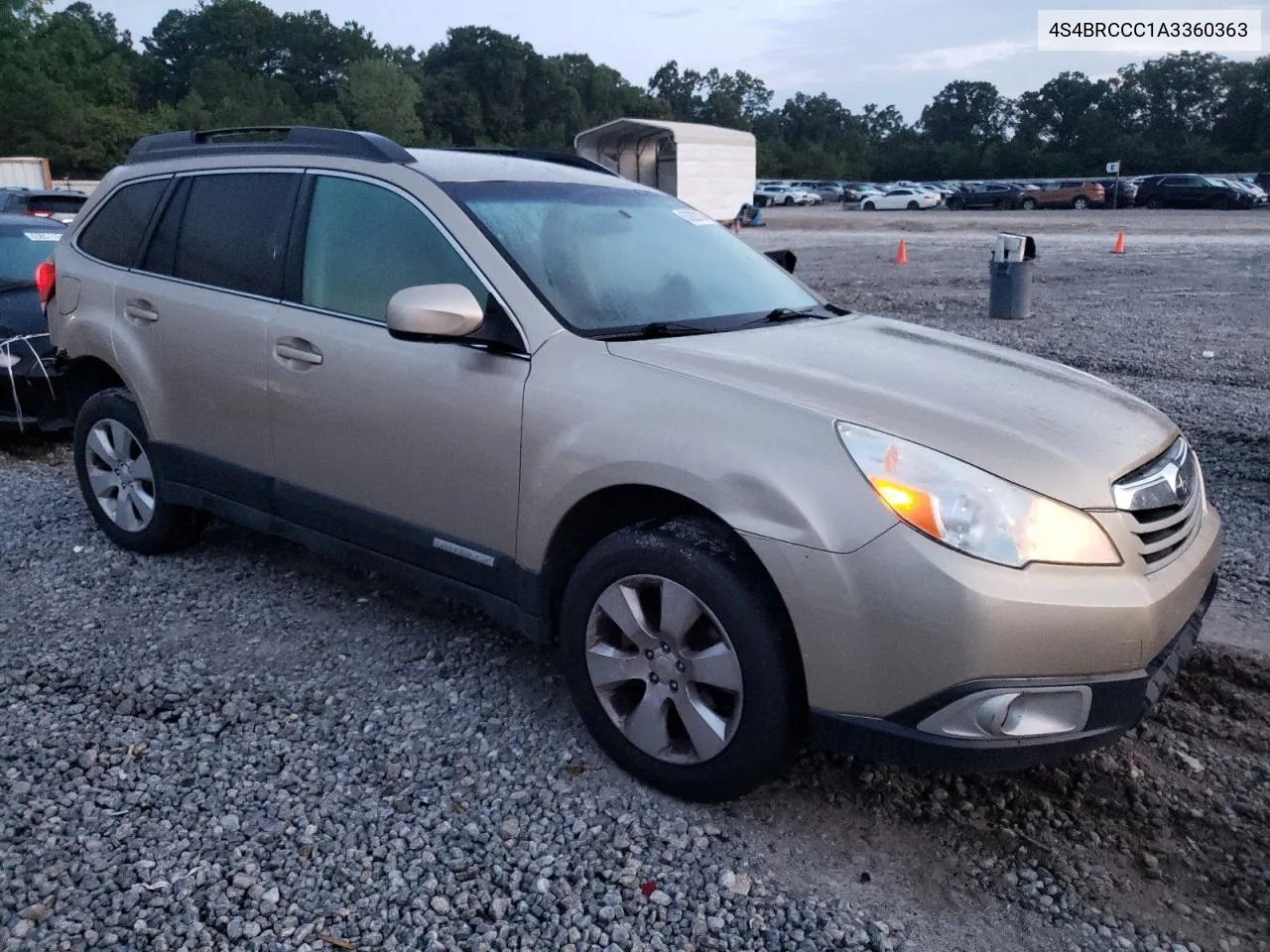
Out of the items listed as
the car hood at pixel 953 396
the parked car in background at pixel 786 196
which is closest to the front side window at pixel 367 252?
the car hood at pixel 953 396

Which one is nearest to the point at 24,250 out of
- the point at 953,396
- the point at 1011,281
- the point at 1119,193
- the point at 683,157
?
the point at 953,396

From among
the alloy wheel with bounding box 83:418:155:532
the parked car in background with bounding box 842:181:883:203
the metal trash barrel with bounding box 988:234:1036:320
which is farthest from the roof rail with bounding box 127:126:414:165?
the parked car in background with bounding box 842:181:883:203

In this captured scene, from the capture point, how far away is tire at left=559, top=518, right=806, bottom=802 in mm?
2803

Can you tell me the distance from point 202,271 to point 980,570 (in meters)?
3.33

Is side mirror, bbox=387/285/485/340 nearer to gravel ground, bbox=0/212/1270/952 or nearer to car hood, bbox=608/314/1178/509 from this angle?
car hood, bbox=608/314/1178/509

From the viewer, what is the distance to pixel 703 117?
124688 millimetres

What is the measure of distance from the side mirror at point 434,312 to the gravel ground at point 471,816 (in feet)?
4.23

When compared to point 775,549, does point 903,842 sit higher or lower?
lower

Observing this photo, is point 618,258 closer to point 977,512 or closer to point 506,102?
point 977,512

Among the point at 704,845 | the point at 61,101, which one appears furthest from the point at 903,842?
the point at 61,101

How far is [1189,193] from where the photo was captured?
43250mm

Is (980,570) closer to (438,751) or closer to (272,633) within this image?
(438,751)

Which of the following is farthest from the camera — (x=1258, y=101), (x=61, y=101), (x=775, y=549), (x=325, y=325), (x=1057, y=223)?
(x=1258, y=101)

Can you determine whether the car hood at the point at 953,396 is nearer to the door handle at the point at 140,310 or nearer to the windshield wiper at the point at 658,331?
the windshield wiper at the point at 658,331
